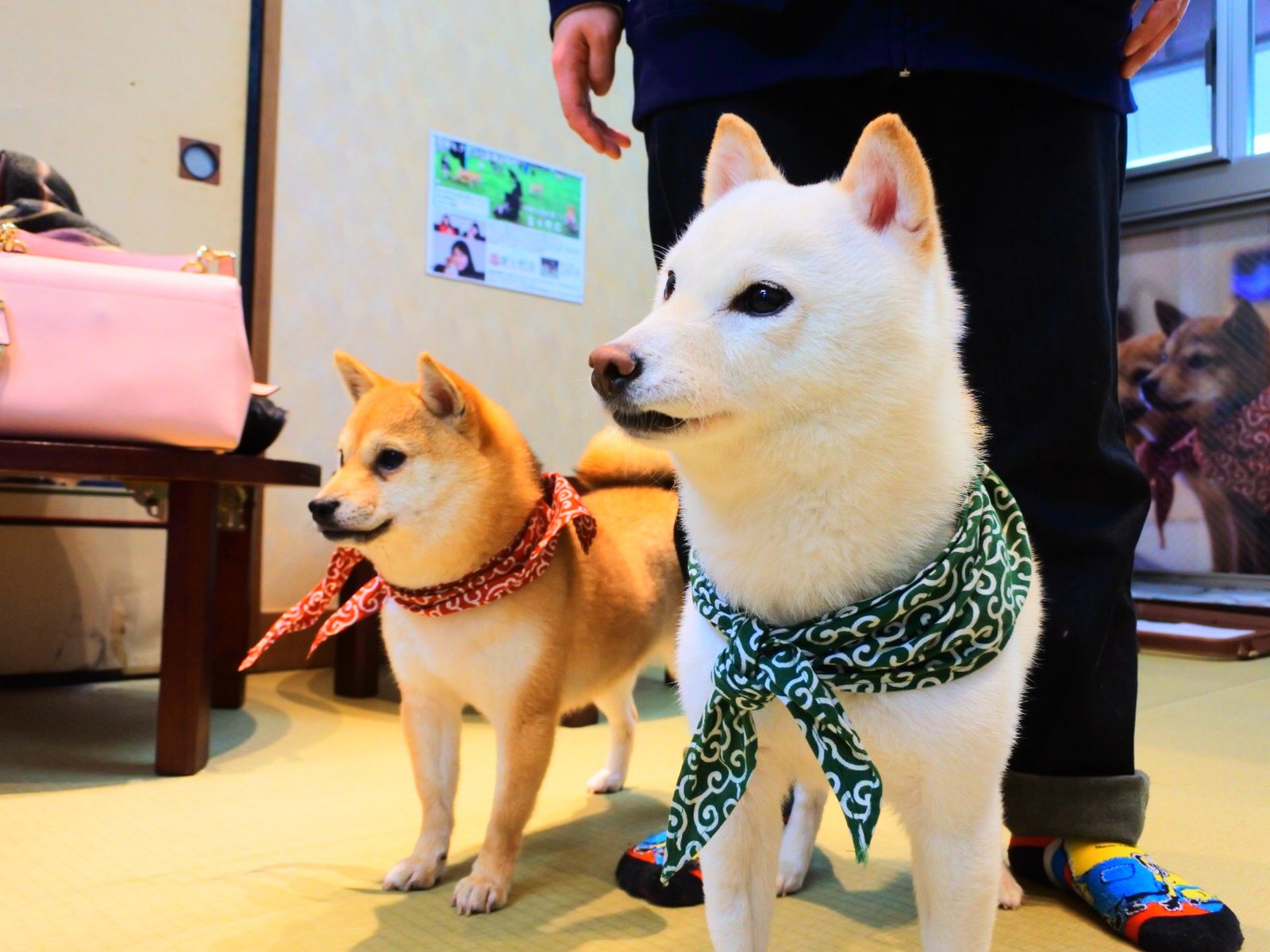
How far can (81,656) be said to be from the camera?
98.7 inches

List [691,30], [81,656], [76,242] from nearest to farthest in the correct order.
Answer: [691,30], [76,242], [81,656]

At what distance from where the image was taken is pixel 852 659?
2.33 feet

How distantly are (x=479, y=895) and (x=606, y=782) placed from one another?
1.76ft

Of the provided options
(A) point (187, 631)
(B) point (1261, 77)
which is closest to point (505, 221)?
(A) point (187, 631)

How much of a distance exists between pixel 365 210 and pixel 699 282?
2.41 m

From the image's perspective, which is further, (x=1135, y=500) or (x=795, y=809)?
(x=795, y=809)

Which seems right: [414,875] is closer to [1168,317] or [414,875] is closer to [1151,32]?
[1151,32]

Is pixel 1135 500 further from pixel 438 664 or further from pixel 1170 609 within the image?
pixel 1170 609

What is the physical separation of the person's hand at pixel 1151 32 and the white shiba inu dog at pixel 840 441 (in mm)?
508

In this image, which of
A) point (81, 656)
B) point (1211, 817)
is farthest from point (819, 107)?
point (81, 656)

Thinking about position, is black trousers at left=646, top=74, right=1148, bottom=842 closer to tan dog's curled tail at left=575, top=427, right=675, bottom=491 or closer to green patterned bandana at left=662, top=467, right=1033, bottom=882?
green patterned bandana at left=662, top=467, right=1033, bottom=882

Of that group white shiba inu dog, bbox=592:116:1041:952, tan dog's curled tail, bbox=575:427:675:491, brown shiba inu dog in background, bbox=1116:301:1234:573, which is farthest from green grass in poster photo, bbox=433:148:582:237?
white shiba inu dog, bbox=592:116:1041:952

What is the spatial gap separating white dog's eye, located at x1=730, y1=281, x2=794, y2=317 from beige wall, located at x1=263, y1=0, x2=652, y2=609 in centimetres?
209

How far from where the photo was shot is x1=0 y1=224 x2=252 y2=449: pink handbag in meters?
1.58
